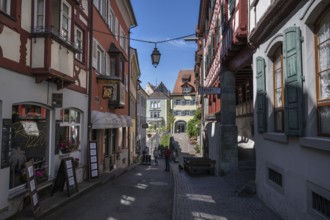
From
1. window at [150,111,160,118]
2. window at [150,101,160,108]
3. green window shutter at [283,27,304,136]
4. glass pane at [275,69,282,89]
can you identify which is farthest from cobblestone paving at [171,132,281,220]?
window at [150,101,160,108]

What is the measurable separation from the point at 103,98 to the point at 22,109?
269 inches

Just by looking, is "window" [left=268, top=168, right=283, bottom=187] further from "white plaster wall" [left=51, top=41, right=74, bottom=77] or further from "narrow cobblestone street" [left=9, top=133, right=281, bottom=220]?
"white plaster wall" [left=51, top=41, right=74, bottom=77]

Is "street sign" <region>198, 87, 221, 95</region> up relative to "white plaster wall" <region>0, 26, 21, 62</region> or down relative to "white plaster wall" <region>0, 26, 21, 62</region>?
down

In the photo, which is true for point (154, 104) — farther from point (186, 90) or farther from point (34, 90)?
point (34, 90)

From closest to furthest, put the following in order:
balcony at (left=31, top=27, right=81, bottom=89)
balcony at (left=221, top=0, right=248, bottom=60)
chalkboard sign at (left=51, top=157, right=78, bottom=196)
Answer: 1. balcony at (left=31, top=27, right=81, bottom=89)
2. chalkboard sign at (left=51, top=157, right=78, bottom=196)
3. balcony at (left=221, top=0, right=248, bottom=60)

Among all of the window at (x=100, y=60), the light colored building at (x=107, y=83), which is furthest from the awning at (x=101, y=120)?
the window at (x=100, y=60)

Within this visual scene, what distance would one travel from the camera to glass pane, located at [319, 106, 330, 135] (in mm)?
4859

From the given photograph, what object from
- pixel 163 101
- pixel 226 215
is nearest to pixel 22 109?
pixel 226 215

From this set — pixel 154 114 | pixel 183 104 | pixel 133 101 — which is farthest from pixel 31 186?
pixel 154 114

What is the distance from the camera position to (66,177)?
8.99 meters

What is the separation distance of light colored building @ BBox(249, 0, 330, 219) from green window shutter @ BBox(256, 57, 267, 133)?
2 cm

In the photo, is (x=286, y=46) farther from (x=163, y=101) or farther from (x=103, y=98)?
(x=163, y=101)

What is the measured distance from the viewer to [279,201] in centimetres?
675

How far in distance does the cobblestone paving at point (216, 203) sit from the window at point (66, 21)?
227 inches
